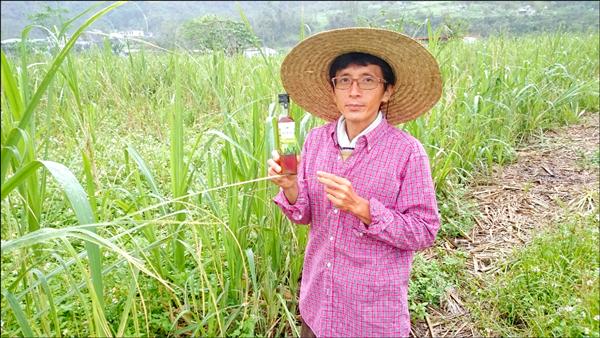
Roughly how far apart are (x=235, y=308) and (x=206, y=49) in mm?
1327

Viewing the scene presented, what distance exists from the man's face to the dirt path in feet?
3.44

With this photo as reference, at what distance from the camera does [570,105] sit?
164 inches

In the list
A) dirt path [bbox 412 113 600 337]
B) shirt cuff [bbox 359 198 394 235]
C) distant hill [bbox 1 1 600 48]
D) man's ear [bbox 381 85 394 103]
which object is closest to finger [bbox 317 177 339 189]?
shirt cuff [bbox 359 198 394 235]

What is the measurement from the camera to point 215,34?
6.37ft

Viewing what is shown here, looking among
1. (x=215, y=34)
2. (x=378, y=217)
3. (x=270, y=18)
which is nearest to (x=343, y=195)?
(x=378, y=217)

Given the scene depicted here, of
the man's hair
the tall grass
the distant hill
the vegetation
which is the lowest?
the vegetation

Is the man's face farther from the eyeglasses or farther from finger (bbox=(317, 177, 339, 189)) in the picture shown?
finger (bbox=(317, 177, 339, 189))

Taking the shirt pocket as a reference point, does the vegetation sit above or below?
below

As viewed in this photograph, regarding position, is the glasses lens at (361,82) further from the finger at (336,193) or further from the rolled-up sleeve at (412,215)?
the finger at (336,193)

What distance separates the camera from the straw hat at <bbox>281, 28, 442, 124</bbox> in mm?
1142

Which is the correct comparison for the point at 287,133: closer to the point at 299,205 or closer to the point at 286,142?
the point at 286,142

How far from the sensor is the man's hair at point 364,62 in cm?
121

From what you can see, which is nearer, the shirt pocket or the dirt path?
the shirt pocket

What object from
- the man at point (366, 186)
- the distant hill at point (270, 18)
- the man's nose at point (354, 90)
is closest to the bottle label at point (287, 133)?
the man at point (366, 186)
